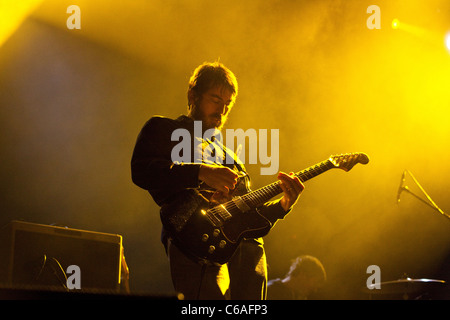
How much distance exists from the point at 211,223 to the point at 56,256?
4.41 ft

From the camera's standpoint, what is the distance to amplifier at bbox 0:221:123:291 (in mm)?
2816

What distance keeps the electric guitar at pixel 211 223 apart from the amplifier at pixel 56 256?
110 centimetres

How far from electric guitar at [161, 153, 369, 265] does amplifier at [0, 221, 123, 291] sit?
3.60 feet

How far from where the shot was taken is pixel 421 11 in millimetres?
5633

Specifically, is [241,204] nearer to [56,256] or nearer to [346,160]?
[346,160]

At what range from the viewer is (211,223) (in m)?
2.25

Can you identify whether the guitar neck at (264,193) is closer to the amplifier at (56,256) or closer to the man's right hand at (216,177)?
the man's right hand at (216,177)

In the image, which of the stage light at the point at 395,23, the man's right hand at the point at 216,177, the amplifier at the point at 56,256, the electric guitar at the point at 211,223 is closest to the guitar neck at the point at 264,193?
the electric guitar at the point at 211,223

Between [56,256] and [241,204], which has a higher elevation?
[241,204]

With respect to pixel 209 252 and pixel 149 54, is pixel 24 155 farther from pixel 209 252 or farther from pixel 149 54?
pixel 209 252

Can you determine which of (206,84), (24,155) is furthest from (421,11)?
(24,155)

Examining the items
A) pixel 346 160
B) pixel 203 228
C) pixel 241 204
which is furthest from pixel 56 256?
pixel 346 160

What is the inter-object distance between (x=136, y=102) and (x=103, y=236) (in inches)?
109

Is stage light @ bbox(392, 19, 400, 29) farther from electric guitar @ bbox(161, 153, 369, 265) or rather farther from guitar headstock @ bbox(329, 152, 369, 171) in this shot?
electric guitar @ bbox(161, 153, 369, 265)
